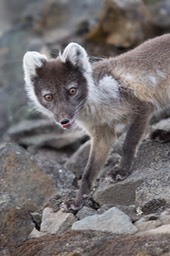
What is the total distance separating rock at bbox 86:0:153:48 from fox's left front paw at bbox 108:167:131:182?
9227 mm

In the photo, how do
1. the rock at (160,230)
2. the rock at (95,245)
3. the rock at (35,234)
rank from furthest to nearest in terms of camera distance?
the rock at (35,234)
the rock at (160,230)
the rock at (95,245)

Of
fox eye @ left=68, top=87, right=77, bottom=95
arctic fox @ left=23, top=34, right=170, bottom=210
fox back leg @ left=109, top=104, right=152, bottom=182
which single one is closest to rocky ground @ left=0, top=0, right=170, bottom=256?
fox back leg @ left=109, top=104, right=152, bottom=182

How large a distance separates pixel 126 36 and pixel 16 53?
3.73 meters

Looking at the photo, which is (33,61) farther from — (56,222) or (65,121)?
(56,222)

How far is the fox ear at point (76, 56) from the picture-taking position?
882 cm

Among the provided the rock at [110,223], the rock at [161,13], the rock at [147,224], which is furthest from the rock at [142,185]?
the rock at [161,13]

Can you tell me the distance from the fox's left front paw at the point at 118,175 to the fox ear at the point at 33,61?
5.15 ft

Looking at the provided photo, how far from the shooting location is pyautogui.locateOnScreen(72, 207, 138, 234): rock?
7207 millimetres

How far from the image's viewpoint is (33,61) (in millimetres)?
8898

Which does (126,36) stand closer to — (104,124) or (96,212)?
(104,124)

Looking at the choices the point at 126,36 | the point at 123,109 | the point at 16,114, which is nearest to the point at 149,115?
the point at 123,109

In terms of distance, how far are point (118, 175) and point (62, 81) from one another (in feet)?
4.32

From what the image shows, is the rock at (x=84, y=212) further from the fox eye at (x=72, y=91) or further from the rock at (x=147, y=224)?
the fox eye at (x=72, y=91)

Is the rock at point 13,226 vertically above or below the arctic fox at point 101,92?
below
